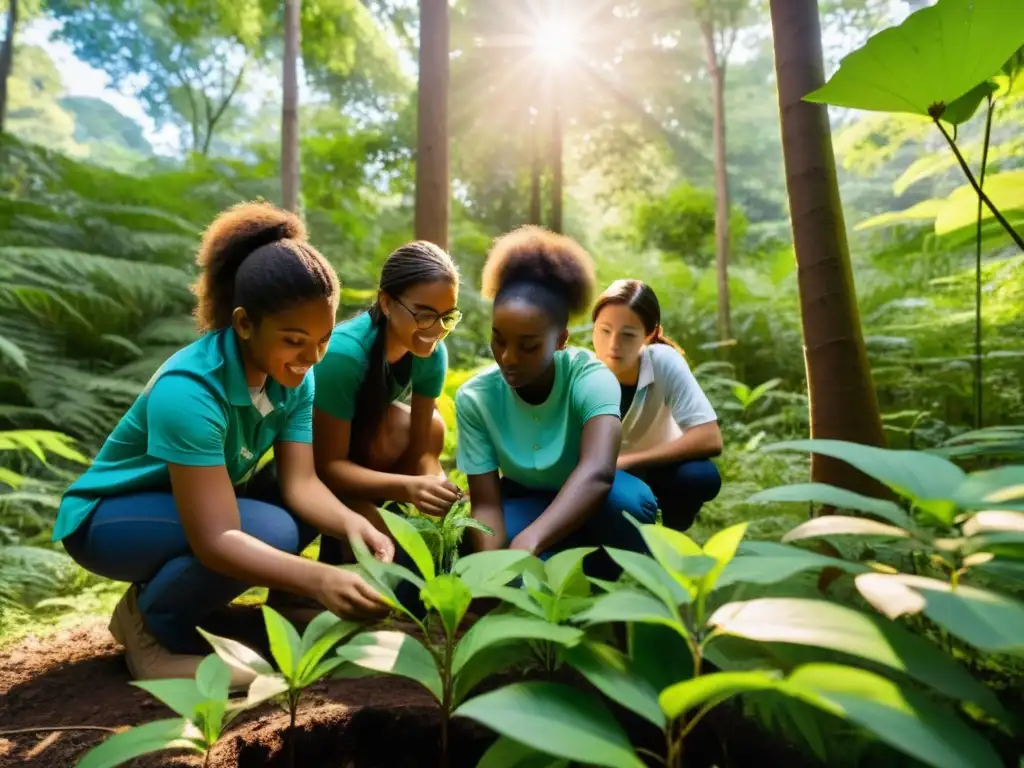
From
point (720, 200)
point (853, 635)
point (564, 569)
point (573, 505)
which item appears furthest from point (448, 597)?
point (720, 200)

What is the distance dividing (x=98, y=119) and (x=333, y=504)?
33.6 meters

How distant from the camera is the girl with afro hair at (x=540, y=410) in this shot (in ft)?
5.24

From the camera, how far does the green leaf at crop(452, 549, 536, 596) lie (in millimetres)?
791

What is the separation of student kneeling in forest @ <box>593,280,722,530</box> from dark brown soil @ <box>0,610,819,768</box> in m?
1.11

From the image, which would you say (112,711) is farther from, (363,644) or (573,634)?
(573,634)

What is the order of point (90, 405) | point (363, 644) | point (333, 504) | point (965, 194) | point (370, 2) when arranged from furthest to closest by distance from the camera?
point (370, 2)
point (90, 405)
point (965, 194)
point (333, 504)
point (363, 644)

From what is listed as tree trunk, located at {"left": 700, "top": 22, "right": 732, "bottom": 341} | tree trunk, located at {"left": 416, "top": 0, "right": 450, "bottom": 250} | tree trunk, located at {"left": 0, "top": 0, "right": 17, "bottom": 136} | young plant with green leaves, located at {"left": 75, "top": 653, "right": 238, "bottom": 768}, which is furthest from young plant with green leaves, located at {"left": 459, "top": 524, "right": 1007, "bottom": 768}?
tree trunk, located at {"left": 0, "top": 0, "right": 17, "bottom": 136}

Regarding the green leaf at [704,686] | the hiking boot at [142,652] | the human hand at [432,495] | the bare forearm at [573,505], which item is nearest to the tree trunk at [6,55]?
the hiking boot at [142,652]

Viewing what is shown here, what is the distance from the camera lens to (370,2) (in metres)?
8.61

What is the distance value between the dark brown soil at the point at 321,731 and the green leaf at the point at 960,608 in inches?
15.2

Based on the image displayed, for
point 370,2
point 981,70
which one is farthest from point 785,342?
point 370,2

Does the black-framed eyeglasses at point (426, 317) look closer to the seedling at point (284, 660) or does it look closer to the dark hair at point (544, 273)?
the dark hair at point (544, 273)

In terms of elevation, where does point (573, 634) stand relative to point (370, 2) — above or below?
below

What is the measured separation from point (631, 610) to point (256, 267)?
3.88 feet
